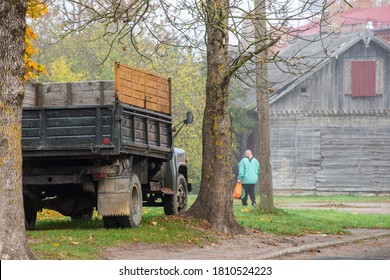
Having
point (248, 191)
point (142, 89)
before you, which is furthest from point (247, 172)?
point (142, 89)

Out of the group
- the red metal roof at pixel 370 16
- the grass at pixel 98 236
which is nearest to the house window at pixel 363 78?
the red metal roof at pixel 370 16

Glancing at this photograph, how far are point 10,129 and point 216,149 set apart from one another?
7.16 m

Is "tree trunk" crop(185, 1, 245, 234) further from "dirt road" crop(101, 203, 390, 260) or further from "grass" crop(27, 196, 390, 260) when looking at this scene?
"dirt road" crop(101, 203, 390, 260)

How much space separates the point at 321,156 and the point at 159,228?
3357 centimetres

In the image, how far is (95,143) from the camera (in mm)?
16750

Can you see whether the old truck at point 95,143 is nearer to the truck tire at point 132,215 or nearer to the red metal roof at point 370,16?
the truck tire at point 132,215

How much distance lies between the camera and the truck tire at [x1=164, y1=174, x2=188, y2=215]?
69.5 ft

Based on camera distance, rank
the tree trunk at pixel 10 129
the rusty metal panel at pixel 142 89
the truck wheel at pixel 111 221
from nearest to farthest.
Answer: the tree trunk at pixel 10 129, the rusty metal panel at pixel 142 89, the truck wheel at pixel 111 221

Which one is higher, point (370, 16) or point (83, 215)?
point (370, 16)

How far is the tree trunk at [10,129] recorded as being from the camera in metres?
12.2

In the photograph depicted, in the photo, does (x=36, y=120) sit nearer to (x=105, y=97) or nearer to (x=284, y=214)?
(x=105, y=97)

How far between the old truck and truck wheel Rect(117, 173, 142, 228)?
17mm

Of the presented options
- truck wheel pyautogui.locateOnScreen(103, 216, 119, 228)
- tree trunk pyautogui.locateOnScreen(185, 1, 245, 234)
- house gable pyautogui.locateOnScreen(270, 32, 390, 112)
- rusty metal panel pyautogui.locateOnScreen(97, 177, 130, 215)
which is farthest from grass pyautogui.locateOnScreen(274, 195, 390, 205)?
rusty metal panel pyautogui.locateOnScreen(97, 177, 130, 215)

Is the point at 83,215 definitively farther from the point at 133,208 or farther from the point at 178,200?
the point at 133,208
